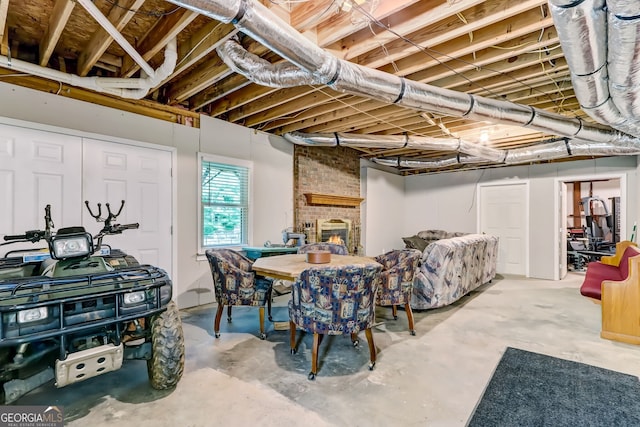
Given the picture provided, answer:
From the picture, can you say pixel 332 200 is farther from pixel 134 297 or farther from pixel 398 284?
pixel 134 297

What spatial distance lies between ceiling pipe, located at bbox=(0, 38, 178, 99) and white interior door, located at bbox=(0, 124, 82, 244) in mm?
552

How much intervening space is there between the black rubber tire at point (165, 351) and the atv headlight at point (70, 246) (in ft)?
2.03

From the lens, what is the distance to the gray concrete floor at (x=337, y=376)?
197 centimetres

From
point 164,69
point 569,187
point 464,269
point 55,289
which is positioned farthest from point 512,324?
point 569,187

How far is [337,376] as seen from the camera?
7.98 ft

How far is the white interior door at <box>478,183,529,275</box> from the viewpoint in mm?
6676

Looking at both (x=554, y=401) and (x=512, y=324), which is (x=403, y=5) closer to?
(x=554, y=401)

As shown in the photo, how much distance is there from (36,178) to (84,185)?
38 cm

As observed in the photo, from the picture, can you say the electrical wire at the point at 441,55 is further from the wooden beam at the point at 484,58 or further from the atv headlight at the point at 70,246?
the atv headlight at the point at 70,246

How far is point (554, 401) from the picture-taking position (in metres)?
2.12

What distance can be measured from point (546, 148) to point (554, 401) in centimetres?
424

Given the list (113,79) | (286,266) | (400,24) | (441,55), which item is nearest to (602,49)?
(441,55)

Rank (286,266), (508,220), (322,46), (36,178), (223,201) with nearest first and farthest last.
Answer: (322,46) → (286,266) → (36,178) → (223,201) → (508,220)

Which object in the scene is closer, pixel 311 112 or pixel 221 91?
pixel 221 91
